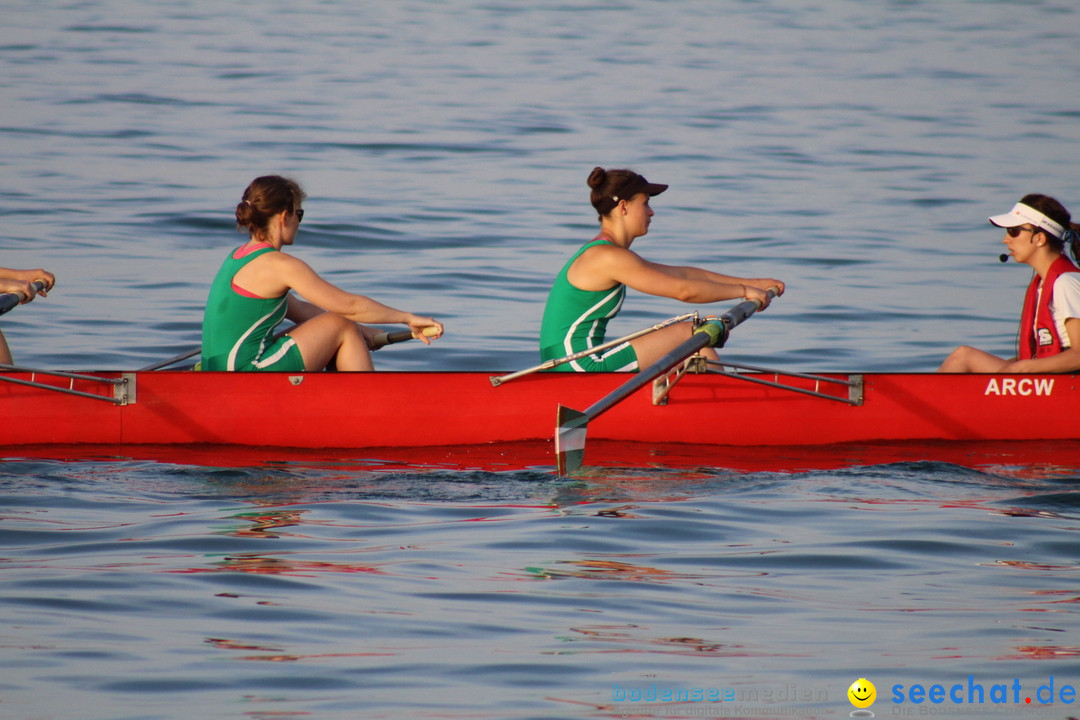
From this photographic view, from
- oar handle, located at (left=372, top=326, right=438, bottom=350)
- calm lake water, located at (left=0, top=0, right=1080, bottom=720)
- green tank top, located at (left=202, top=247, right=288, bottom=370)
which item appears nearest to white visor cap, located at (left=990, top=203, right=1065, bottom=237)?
calm lake water, located at (left=0, top=0, right=1080, bottom=720)

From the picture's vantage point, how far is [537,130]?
20031mm

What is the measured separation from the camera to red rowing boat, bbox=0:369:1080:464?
21.6ft

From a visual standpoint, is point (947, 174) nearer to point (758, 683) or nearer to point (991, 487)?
point (991, 487)

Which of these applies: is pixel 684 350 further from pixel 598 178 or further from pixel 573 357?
pixel 598 178

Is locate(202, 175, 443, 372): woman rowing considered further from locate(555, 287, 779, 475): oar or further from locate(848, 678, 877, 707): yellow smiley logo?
locate(848, 678, 877, 707): yellow smiley logo

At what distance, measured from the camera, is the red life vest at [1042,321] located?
6.89 metres

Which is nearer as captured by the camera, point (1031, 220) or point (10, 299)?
point (10, 299)

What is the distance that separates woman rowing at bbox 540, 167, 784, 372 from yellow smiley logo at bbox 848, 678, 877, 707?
112 inches

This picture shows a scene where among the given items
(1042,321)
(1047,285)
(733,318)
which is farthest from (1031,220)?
(733,318)

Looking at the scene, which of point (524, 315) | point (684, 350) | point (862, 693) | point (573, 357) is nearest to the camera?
point (862, 693)

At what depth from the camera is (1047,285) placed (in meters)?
6.90

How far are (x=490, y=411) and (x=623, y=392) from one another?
2.66ft

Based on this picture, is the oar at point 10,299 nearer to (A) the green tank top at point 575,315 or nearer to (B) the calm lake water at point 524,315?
(B) the calm lake water at point 524,315

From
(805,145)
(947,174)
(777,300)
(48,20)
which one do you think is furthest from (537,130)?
(48,20)
